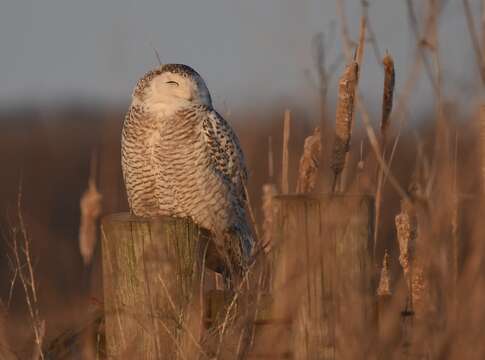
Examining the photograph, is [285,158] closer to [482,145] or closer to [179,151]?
[482,145]

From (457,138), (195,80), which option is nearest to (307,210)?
(457,138)

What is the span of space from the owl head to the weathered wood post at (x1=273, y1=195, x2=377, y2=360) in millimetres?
2102

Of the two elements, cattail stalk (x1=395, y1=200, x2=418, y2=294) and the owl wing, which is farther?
the owl wing

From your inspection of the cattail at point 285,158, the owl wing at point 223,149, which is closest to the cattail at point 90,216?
the cattail at point 285,158

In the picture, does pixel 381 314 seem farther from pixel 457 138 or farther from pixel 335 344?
pixel 457 138

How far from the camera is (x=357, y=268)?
244cm

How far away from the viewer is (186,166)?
15.0 feet

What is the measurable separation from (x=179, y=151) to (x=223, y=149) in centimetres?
23

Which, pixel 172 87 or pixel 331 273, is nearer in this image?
pixel 331 273

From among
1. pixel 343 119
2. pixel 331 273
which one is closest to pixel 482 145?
pixel 331 273

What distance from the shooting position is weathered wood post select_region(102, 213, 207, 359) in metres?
2.75

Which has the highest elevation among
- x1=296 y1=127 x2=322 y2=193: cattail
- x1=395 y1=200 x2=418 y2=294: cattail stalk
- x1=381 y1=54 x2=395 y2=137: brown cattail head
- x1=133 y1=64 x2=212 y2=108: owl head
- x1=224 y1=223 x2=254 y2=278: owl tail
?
x1=133 y1=64 x2=212 y2=108: owl head

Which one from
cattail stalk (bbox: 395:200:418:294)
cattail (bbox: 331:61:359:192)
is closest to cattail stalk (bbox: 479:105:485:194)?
cattail stalk (bbox: 395:200:418:294)

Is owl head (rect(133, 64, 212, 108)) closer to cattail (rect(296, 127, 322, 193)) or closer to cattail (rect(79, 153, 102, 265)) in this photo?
cattail (rect(79, 153, 102, 265))
